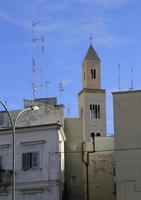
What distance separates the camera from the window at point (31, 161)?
5225 cm

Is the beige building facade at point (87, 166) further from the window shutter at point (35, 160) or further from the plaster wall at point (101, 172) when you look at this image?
the window shutter at point (35, 160)

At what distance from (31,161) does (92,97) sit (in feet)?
186

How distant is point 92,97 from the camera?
109m

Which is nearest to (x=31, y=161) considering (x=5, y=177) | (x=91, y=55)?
(x=5, y=177)

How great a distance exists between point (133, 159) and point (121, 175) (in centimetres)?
147

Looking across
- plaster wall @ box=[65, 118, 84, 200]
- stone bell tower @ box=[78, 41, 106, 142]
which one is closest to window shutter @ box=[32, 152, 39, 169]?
plaster wall @ box=[65, 118, 84, 200]

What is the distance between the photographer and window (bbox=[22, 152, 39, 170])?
5225 cm

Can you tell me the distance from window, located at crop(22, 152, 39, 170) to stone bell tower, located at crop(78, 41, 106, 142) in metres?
49.6

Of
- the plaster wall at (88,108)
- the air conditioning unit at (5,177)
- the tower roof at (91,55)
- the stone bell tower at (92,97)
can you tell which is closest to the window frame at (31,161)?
the air conditioning unit at (5,177)

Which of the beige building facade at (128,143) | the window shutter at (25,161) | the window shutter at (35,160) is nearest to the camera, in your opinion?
the beige building facade at (128,143)

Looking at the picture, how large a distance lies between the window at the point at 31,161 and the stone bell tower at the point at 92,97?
163 ft

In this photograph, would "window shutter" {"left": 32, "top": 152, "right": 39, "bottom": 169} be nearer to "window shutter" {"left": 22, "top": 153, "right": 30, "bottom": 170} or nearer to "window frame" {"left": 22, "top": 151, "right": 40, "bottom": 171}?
"window frame" {"left": 22, "top": 151, "right": 40, "bottom": 171}

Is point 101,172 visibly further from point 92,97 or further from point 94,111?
point 94,111

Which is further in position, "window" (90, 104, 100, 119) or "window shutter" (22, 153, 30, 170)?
"window" (90, 104, 100, 119)
